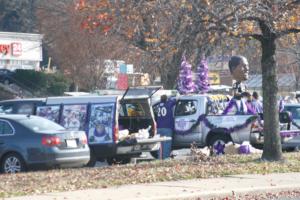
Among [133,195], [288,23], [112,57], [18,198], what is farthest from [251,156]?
[112,57]

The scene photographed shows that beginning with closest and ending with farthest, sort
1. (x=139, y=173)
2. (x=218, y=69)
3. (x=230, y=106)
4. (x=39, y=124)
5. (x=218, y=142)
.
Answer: (x=139, y=173) < (x=39, y=124) < (x=230, y=106) < (x=218, y=142) < (x=218, y=69)

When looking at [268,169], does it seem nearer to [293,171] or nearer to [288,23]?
[293,171]

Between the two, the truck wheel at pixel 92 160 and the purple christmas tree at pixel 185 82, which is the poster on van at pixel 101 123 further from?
the purple christmas tree at pixel 185 82

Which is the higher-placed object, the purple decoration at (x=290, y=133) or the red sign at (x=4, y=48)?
the red sign at (x=4, y=48)

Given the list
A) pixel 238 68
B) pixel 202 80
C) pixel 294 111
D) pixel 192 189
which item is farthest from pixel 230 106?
pixel 202 80

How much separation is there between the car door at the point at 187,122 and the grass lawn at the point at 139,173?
339 cm

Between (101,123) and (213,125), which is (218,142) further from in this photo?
(101,123)

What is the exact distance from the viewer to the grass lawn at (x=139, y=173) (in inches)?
538

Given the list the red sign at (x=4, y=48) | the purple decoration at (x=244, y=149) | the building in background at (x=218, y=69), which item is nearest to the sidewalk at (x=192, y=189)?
the purple decoration at (x=244, y=149)

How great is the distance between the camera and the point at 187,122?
22.5 metres

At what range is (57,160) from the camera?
1659 cm

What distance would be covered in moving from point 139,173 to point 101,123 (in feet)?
10.7

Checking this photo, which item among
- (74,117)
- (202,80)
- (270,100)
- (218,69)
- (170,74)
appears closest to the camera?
(270,100)

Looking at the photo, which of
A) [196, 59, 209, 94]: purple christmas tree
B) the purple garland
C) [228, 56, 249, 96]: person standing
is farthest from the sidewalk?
[196, 59, 209, 94]: purple christmas tree
